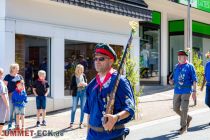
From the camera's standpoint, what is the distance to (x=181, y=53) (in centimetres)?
879

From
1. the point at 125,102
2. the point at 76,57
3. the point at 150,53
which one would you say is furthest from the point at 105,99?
the point at 150,53

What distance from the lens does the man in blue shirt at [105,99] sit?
388 cm

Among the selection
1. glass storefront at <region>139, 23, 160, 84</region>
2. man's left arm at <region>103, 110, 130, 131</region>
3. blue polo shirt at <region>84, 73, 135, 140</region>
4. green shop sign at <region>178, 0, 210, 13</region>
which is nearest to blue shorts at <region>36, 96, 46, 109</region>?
blue polo shirt at <region>84, 73, 135, 140</region>

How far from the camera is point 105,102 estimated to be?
12.9ft

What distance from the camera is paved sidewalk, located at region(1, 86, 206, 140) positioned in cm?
910

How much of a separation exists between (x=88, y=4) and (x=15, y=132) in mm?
5589

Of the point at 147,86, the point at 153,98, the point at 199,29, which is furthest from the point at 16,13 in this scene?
the point at 199,29

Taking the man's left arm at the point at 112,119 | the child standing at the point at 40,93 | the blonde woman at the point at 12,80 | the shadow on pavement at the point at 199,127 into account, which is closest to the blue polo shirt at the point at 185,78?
the shadow on pavement at the point at 199,127

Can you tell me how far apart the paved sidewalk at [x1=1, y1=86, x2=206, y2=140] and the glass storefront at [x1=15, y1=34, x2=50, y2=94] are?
1.34 m

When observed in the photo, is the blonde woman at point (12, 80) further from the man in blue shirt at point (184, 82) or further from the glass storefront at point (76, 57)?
the glass storefront at point (76, 57)

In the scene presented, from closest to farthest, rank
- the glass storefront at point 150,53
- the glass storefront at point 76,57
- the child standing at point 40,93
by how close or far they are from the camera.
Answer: the child standing at point 40,93 → the glass storefront at point 76,57 → the glass storefront at point 150,53

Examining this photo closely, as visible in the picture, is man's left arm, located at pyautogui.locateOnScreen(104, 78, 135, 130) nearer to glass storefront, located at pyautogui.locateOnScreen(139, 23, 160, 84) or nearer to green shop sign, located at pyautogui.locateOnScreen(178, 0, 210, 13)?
glass storefront, located at pyautogui.locateOnScreen(139, 23, 160, 84)

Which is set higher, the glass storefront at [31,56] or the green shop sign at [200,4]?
the green shop sign at [200,4]

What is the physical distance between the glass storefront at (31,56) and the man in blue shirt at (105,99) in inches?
317
